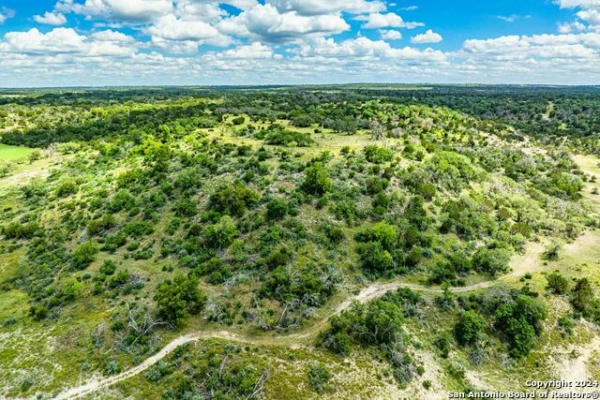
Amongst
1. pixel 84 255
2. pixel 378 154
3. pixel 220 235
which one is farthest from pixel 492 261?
pixel 84 255

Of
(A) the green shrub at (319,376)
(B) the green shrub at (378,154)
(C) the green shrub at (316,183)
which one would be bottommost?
(A) the green shrub at (319,376)

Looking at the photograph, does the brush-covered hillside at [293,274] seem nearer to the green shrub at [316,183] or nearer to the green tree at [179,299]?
the green tree at [179,299]

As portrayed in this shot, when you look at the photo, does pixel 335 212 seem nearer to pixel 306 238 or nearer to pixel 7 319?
pixel 306 238

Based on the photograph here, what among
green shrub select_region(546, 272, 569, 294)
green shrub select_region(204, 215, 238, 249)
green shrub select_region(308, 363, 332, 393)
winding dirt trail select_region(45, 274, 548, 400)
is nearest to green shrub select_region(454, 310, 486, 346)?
winding dirt trail select_region(45, 274, 548, 400)

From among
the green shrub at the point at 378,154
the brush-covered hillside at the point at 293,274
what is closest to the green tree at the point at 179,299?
the brush-covered hillside at the point at 293,274

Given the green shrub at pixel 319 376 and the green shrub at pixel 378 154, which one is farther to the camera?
the green shrub at pixel 378 154

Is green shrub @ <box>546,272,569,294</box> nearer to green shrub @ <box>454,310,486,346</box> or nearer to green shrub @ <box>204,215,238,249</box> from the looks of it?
green shrub @ <box>454,310,486,346</box>

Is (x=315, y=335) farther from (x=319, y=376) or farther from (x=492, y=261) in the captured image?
(x=492, y=261)

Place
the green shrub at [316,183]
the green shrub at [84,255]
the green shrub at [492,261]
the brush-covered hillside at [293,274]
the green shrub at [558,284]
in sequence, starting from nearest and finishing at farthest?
the brush-covered hillside at [293,274]
the green shrub at [558,284]
the green shrub at [492,261]
the green shrub at [84,255]
the green shrub at [316,183]
